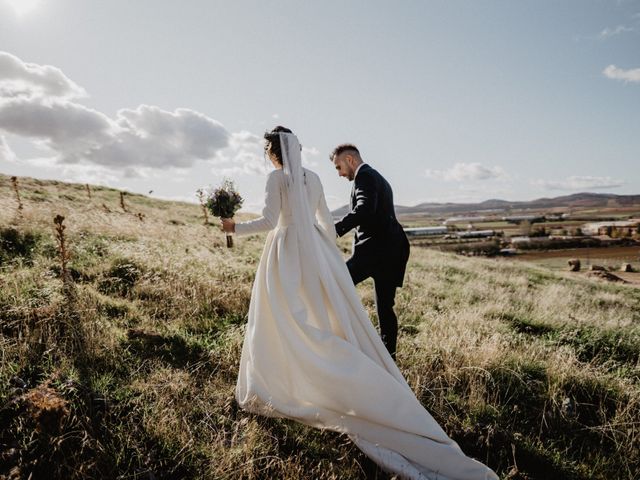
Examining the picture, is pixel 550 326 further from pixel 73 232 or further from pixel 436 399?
pixel 73 232

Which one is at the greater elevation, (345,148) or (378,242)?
(345,148)

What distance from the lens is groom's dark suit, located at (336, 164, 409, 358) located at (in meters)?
4.35

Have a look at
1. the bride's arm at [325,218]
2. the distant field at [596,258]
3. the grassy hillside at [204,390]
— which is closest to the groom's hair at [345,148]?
the bride's arm at [325,218]

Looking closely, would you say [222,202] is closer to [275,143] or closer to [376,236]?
[275,143]

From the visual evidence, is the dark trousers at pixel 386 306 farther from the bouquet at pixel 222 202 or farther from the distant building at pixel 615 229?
the distant building at pixel 615 229

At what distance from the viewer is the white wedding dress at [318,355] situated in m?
2.78

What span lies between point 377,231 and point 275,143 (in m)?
1.71

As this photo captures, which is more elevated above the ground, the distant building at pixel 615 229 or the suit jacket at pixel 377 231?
the suit jacket at pixel 377 231

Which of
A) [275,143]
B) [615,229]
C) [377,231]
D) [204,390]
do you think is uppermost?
[275,143]

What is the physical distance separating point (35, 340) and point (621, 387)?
6558 mm

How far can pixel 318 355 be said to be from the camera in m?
3.16

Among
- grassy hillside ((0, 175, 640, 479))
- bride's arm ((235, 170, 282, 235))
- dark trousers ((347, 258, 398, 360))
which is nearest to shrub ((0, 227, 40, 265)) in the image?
grassy hillside ((0, 175, 640, 479))

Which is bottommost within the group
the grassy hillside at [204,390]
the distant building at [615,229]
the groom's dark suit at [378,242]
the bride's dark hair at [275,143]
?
the distant building at [615,229]

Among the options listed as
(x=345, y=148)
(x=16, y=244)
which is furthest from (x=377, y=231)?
(x=16, y=244)
